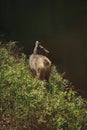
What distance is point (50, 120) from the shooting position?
7508mm

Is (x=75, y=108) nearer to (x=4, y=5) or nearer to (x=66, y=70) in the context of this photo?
(x=66, y=70)

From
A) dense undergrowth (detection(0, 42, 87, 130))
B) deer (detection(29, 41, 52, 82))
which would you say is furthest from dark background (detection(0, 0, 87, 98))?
dense undergrowth (detection(0, 42, 87, 130))

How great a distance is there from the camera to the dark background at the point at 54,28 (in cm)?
1364

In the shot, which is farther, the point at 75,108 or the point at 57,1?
the point at 57,1

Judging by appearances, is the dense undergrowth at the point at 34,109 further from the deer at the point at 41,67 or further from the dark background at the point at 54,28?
the dark background at the point at 54,28

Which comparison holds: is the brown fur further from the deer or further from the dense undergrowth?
the dense undergrowth

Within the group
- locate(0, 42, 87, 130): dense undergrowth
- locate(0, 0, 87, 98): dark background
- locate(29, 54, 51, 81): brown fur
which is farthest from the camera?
locate(0, 0, 87, 98): dark background

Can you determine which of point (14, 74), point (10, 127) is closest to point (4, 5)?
point (14, 74)

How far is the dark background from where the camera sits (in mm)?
13643

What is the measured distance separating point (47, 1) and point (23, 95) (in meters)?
9.53

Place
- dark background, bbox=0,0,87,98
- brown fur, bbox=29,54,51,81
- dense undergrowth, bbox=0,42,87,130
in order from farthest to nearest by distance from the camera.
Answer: dark background, bbox=0,0,87,98, brown fur, bbox=29,54,51,81, dense undergrowth, bbox=0,42,87,130

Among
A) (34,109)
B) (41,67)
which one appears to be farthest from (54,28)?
(34,109)

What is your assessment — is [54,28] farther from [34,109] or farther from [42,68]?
[34,109]

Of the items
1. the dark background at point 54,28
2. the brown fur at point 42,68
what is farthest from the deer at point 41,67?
the dark background at point 54,28
